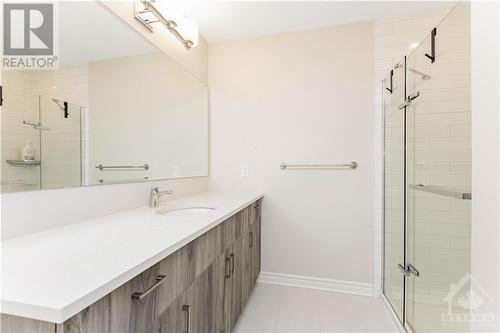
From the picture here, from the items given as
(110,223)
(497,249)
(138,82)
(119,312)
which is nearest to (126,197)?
(110,223)

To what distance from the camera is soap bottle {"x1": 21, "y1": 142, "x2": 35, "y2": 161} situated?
2.96 ft

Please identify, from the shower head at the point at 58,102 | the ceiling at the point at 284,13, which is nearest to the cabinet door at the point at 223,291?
the shower head at the point at 58,102

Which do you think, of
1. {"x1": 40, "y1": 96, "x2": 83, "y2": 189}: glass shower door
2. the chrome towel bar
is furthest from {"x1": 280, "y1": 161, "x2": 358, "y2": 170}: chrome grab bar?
{"x1": 40, "y1": 96, "x2": 83, "y2": 189}: glass shower door

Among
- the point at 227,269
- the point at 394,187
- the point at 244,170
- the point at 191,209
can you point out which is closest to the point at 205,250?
the point at 227,269

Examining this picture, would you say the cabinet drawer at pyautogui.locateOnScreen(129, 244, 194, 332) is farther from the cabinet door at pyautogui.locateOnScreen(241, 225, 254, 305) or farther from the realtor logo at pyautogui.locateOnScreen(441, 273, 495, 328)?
the realtor logo at pyautogui.locateOnScreen(441, 273, 495, 328)

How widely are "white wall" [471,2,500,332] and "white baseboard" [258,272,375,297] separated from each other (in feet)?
4.35

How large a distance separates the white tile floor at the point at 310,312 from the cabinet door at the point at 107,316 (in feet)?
4.11

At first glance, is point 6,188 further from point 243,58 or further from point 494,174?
point 243,58

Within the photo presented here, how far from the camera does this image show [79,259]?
671mm

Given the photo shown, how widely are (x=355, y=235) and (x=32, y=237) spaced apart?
2.12 meters

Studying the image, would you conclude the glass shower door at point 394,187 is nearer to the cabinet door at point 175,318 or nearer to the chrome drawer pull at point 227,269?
the chrome drawer pull at point 227,269

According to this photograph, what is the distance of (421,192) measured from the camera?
A: 1729mm

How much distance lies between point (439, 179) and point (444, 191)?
0.15m

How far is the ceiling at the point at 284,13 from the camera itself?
192 centimetres
